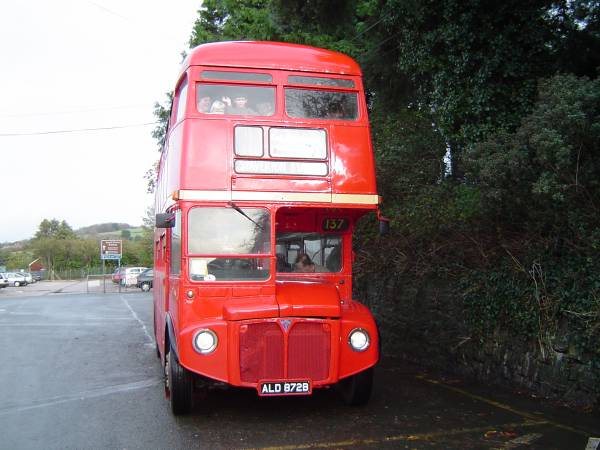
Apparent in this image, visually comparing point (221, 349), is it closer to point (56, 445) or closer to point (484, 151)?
point (56, 445)

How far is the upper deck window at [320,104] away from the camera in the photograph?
22.9 ft

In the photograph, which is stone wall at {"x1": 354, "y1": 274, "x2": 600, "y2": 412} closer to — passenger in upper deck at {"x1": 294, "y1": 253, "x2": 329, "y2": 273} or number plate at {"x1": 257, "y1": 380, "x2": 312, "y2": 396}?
passenger in upper deck at {"x1": 294, "y1": 253, "x2": 329, "y2": 273}

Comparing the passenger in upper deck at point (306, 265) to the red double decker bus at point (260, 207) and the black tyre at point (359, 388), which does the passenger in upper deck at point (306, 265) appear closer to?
the red double decker bus at point (260, 207)

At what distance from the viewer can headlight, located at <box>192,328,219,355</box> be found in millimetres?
6051

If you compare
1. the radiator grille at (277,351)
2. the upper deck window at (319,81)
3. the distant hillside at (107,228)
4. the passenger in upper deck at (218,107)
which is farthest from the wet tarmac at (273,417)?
the distant hillside at (107,228)

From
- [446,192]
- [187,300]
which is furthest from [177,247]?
[446,192]

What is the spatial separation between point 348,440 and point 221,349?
1.56m

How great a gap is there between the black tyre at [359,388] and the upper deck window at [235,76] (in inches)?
143

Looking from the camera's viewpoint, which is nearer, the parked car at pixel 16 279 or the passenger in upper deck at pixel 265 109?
the passenger in upper deck at pixel 265 109

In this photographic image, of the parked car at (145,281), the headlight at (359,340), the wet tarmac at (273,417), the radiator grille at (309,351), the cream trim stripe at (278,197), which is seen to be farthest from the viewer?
the parked car at (145,281)

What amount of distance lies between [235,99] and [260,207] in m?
1.32

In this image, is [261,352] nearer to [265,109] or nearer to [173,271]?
[173,271]

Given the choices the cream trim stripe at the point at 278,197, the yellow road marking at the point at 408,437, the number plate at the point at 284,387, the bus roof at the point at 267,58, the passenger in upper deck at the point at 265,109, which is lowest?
the yellow road marking at the point at 408,437

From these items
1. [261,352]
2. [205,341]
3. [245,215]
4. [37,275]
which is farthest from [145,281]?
[37,275]
